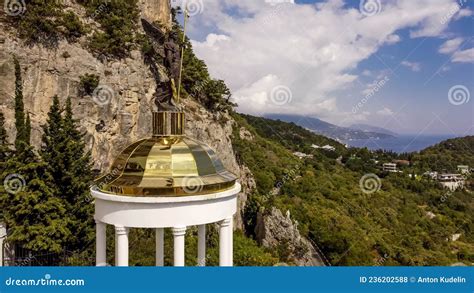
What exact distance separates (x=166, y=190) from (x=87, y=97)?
21.4 metres

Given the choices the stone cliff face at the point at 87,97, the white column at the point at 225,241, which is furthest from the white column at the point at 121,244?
the stone cliff face at the point at 87,97

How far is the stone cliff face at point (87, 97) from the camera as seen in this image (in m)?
23.8

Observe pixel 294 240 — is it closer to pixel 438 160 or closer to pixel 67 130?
pixel 67 130

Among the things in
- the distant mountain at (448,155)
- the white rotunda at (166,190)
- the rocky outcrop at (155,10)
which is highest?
the rocky outcrop at (155,10)

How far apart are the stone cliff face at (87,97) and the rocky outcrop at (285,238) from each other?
353 inches

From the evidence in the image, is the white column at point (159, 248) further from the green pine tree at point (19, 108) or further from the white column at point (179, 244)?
the green pine tree at point (19, 108)

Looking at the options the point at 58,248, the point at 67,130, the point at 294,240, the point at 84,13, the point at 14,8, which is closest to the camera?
the point at 58,248

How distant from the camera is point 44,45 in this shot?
25234 millimetres

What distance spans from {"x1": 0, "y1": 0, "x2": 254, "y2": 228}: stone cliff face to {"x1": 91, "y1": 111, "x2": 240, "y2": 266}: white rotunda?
18.5m

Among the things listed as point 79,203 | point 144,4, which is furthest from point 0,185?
point 144,4

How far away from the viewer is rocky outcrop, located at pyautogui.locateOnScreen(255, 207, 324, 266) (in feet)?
103

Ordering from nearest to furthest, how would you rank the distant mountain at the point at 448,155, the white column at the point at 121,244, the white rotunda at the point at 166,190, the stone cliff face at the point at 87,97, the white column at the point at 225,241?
the white rotunda at the point at 166,190, the white column at the point at 121,244, the white column at the point at 225,241, the stone cliff face at the point at 87,97, the distant mountain at the point at 448,155

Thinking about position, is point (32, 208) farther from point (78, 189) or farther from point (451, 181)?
point (451, 181)

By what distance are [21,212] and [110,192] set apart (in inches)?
508
